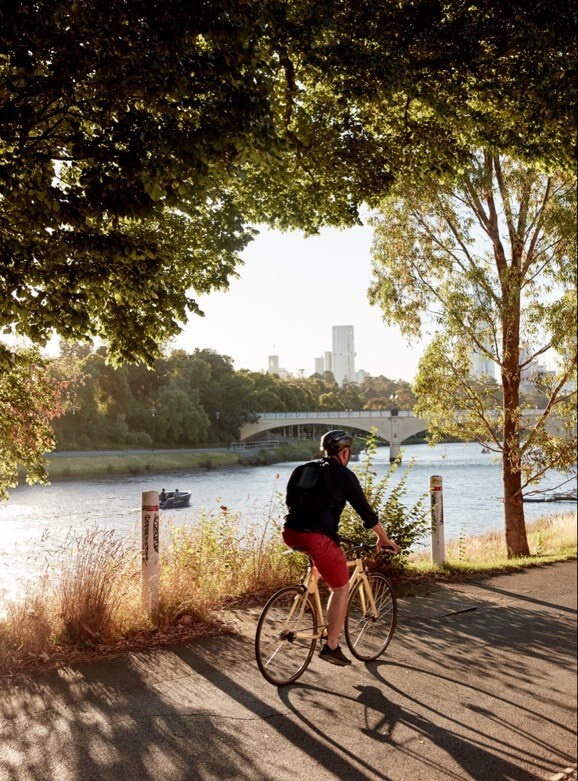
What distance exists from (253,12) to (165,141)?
145 centimetres

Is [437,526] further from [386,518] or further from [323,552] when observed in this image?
[323,552]

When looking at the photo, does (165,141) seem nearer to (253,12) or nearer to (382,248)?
(253,12)

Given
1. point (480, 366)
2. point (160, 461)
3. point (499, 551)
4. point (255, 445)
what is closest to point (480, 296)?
point (480, 366)

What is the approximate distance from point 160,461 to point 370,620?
41.2m

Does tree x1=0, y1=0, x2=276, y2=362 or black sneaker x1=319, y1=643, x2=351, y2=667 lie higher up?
tree x1=0, y1=0, x2=276, y2=362

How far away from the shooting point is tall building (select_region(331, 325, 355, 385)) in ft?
445

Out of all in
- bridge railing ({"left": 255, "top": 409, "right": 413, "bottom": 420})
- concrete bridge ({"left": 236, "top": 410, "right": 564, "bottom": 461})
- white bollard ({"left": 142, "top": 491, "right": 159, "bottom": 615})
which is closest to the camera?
white bollard ({"left": 142, "top": 491, "right": 159, "bottom": 615})

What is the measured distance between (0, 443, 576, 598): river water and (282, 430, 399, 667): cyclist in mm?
3699

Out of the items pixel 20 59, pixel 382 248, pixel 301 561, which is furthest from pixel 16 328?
pixel 382 248

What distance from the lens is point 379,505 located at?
9531mm

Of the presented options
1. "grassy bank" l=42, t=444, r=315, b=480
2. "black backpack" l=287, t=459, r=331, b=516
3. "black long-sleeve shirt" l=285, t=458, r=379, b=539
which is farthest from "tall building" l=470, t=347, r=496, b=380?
"grassy bank" l=42, t=444, r=315, b=480

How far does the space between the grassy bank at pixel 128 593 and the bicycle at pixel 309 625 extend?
53.0 inches

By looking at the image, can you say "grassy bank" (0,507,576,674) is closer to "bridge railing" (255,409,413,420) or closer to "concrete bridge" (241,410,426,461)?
"concrete bridge" (241,410,426,461)

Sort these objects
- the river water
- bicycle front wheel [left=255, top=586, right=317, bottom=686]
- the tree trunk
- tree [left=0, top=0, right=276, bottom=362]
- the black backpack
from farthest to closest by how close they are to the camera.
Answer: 1. the river water
2. the tree trunk
3. tree [left=0, top=0, right=276, bottom=362]
4. bicycle front wheel [left=255, top=586, right=317, bottom=686]
5. the black backpack
